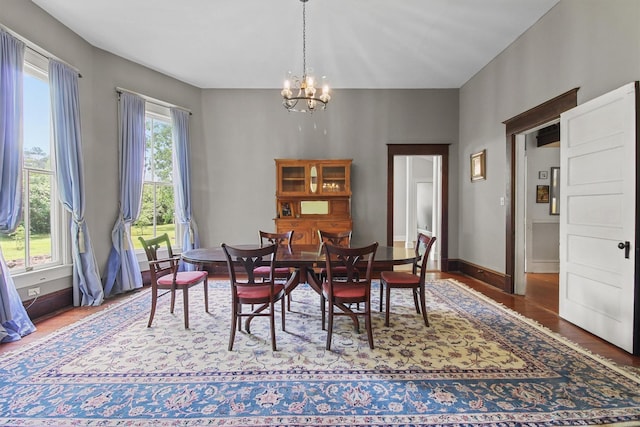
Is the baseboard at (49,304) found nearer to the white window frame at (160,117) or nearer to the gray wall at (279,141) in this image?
the white window frame at (160,117)

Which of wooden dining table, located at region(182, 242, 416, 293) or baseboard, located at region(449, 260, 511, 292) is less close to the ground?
wooden dining table, located at region(182, 242, 416, 293)

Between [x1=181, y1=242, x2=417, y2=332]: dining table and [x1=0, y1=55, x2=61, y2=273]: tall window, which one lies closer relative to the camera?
[x1=181, y1=242, x2=417, y2=332]: dining table


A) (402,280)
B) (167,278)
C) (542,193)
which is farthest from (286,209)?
(542,193)

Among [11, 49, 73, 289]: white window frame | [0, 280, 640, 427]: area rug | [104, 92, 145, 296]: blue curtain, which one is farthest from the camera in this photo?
[104, 92, 145, 296]: blue curtain

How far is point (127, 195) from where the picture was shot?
14.2 ft

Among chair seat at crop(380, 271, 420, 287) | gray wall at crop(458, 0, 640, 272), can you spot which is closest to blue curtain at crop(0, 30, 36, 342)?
chair seat at crop(380, 271, 420, 287)

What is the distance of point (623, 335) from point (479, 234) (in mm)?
2552

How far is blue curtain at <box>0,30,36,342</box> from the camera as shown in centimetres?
275

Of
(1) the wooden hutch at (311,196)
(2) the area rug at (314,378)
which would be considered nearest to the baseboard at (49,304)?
(2) the area rug at (314,378)

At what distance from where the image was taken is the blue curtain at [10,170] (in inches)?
108

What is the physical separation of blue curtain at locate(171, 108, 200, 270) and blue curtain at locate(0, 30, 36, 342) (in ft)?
7.16

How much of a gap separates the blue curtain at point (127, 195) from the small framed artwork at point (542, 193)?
6721mm

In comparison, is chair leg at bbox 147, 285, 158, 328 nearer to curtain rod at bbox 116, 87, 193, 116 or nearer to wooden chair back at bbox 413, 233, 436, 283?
wooden chair back at bbox 413, 233, 436, 283

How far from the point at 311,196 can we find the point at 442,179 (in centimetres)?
248
